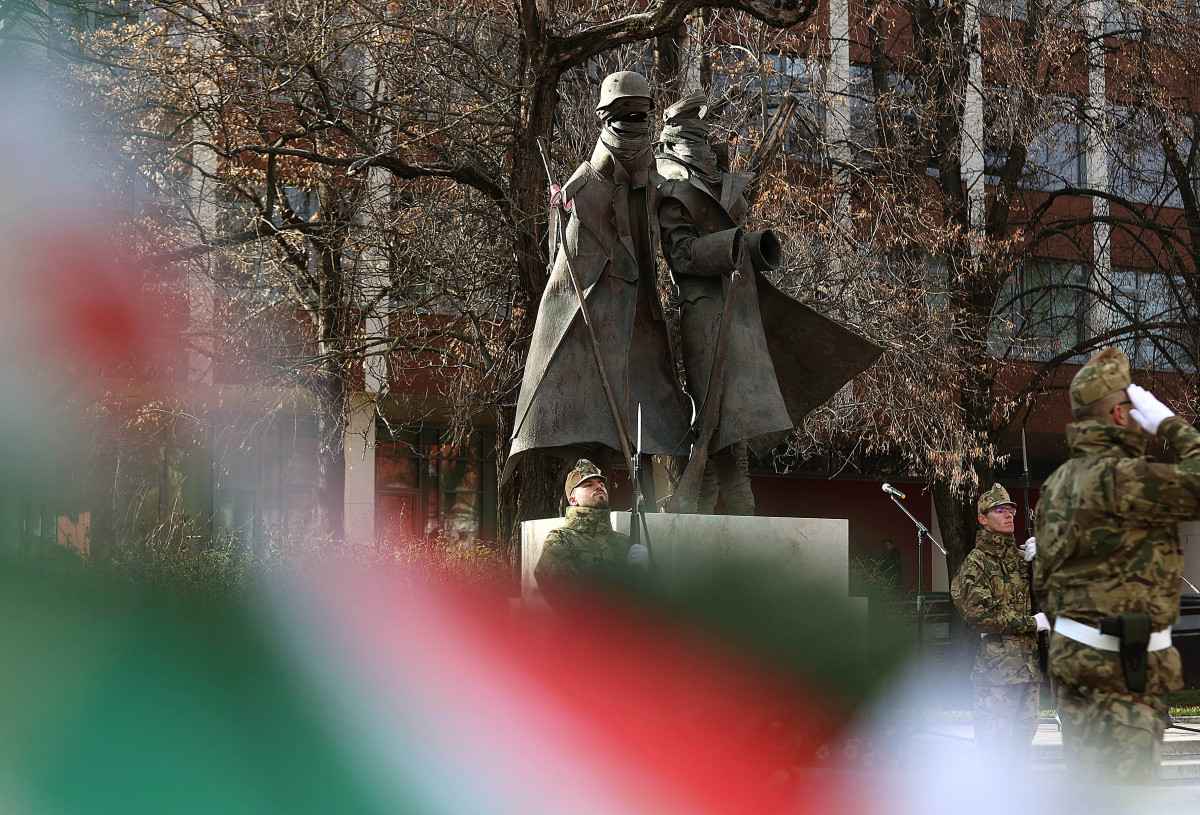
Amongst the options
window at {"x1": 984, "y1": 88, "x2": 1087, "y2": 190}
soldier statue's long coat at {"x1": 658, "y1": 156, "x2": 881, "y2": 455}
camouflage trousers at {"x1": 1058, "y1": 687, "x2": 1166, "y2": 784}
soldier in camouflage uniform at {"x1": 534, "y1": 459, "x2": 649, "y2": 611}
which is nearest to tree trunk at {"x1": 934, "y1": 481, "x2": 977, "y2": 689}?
window at {"x1": 984, "y1": 88, "x2": 1087, "y2": 190}

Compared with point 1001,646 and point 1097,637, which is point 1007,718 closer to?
point 1001,646

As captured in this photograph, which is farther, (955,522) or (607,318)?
(955,522)

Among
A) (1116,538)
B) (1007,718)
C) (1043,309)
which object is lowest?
(1007,718)

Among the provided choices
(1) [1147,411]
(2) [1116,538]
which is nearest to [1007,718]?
(2) [1116,538]

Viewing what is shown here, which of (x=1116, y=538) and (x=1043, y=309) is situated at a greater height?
(x=1043, y=309)

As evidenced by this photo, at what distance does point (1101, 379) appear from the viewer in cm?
466

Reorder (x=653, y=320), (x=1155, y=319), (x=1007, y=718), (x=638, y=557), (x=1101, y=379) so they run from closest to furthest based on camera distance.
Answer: (x=1101, y=379)
(x=638, y=557)
(x=653, y=320)
(x=1007, y=718)
(x=1155, y=319)

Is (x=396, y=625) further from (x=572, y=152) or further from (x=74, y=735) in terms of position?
(x=572, y=152)

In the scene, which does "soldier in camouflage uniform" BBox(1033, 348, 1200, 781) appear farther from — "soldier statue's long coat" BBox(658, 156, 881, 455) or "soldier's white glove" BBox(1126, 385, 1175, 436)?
"soldier statue's long coat" BBox(658, 156, 881, 455)

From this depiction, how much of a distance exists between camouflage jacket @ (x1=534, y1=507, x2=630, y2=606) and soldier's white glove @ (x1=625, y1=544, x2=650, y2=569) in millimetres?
43

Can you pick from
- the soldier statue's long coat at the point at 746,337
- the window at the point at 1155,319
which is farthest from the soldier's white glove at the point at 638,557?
the window at the point at 1155,319

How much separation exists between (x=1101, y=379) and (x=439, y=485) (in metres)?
19.4

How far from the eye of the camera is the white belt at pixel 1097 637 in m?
4.49

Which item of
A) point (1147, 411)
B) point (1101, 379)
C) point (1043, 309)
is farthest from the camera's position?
point (1043, 309)
